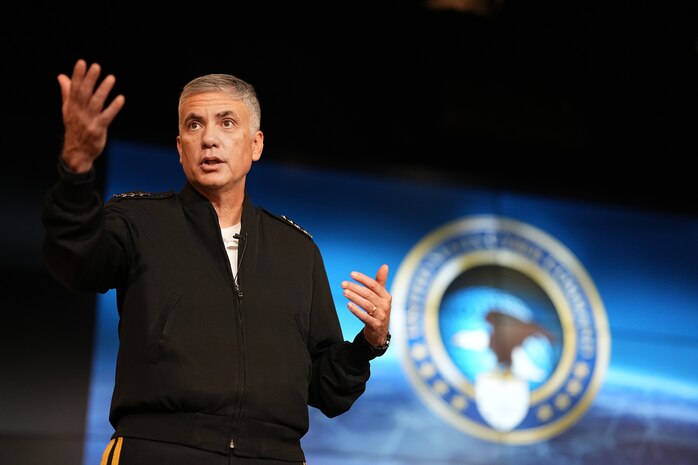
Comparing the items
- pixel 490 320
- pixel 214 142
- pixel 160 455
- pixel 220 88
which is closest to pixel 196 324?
pixel 160 455

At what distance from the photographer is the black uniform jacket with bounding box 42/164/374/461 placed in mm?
1786

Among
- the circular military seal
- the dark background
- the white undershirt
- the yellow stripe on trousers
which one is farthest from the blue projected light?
the yellow stripe on trousers

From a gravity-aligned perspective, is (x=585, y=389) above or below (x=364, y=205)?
below

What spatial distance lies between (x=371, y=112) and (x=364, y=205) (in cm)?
46

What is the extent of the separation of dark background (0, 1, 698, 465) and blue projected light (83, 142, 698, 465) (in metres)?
0.12

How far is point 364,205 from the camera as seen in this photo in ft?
13.8

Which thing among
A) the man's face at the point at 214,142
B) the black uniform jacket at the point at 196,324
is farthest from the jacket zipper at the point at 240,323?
the man's face at the point at 214,142

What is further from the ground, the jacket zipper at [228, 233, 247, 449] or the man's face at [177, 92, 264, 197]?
the man's face at [177, 92, 264, 197]

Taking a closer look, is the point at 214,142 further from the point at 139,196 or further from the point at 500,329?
the point at 500,329

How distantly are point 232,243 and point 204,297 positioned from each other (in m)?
0.20

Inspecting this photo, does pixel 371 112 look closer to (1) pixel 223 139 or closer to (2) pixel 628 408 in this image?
(2) pixel 628 408

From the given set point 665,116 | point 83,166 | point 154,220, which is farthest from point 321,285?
point 665,116

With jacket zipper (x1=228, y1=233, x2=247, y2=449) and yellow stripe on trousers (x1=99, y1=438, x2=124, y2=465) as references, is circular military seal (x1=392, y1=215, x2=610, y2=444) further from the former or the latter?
yellow stripe on trousers (x1=99, y1=438, x2=124, y2=465)

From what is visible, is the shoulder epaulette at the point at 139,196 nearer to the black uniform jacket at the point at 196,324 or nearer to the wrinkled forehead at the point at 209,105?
the black uniform jacket at the point at 196,324
